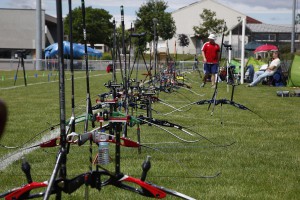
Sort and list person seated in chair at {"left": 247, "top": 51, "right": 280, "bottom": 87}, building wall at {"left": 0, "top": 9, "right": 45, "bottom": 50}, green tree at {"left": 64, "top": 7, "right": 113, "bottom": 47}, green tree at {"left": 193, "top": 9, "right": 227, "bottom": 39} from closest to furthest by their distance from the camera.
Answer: person seated in chair at {"left": 247, "top": 51, "right": 280, "bottom": 87}
building wall at {"left": 0, "top": 9, "right": 45, "bottom": 50}
green tree at {"left": 193, "top": 9, "right": 227, "bottom": 39}
green tree at {"left": 64, "top": 7, "right": 113, "bottom": 47}

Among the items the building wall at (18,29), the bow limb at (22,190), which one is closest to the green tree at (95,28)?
the building wall at (18,29)

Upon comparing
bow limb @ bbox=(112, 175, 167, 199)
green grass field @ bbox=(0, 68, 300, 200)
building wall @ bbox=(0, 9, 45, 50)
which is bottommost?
green grass field @ bbox=(0, 68, 300, 200)

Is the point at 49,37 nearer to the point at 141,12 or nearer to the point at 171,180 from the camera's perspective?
the point at 141,12

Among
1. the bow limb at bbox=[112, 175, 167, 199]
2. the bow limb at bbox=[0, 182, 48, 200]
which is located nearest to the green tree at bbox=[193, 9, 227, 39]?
the bow limb at bbox=[112, 175, 167, 199]

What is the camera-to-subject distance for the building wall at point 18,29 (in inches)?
2990

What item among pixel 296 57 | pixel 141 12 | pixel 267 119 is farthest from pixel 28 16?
pixel 267 119

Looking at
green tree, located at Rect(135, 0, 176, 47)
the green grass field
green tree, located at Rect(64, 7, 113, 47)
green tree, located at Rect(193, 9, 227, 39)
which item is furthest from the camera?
green tree, located at Rect(64, 7, 113, 47)

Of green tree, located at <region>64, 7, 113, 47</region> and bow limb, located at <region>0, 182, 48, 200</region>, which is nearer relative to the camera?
bow limb, located at <region>0, 182, 48, 200</region>

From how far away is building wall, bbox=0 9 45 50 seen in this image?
7594 cm

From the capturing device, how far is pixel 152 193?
376cm

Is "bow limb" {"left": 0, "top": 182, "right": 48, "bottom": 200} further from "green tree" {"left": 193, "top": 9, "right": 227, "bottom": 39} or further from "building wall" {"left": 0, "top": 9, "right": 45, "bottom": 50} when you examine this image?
"green tree" {"left": 193, "top": 9, "right": 227, "bottom": 39}

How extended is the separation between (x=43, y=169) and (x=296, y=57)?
19868 mm

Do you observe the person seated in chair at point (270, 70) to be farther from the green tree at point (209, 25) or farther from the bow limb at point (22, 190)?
the green tree at point (209, 25)

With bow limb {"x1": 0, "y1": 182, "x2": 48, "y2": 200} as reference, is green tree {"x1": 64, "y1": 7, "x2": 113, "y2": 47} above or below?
above
